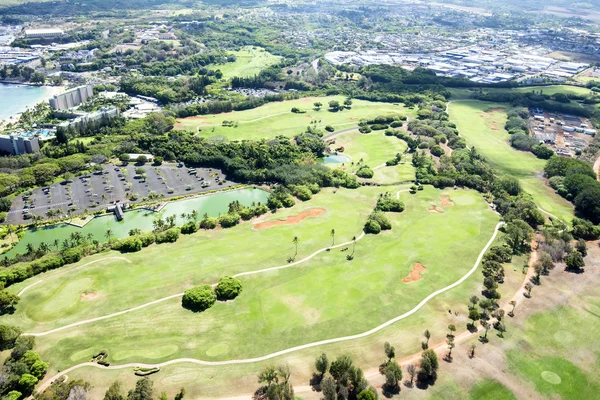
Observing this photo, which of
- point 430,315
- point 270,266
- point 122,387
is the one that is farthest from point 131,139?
point 430,315

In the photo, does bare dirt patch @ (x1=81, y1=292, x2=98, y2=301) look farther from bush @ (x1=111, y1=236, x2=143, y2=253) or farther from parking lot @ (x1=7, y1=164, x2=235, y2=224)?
parking lot @ (x1=7, y1=164, x2=235, y2=224)

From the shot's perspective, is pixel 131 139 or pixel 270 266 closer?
pixel 270 266

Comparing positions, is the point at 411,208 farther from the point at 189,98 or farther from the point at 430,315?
the point at 189,98

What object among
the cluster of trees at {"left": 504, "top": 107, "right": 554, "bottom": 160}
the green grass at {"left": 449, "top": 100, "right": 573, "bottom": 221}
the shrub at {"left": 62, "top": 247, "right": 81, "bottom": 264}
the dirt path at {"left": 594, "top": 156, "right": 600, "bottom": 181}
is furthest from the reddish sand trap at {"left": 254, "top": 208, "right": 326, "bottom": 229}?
the dirt path at {"left": 594, "top": 156, "right": 600, "bottom": 181}

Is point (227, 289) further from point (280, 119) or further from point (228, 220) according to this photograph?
point (280, 119)

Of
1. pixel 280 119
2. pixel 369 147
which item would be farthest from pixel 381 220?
pixel 280 119

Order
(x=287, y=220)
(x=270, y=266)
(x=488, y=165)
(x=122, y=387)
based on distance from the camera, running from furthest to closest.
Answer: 1. (x=488, y=165)
2. (x=287, y=220)
3. (x=270, y=266)
4. (x=122, y=387)

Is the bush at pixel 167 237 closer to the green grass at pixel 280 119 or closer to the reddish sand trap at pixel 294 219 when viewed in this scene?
the reddish sand trap at pixel 294 219

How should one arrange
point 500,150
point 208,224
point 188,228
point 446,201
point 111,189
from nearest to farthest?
1. point 188,228
2. point 208,224
3. point 446,201
4. point 111,189
5. point 500,150
